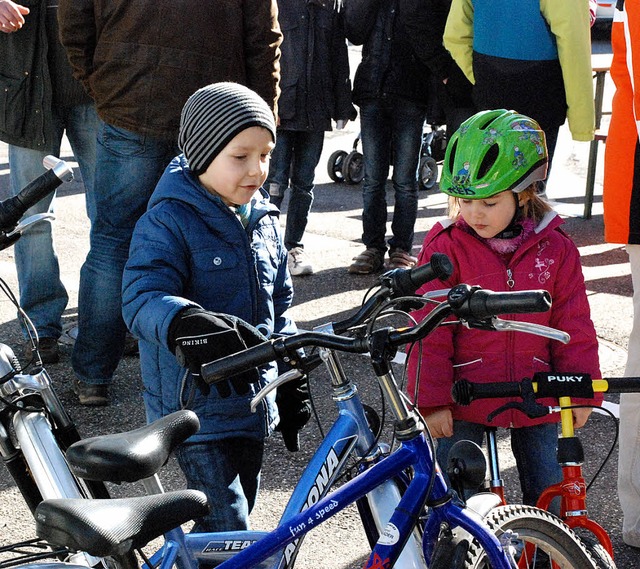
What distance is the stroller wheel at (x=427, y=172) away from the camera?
957cm

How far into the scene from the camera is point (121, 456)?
2.06 metres

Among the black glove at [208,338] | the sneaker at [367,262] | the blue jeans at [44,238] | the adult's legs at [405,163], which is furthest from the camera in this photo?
the sneaker at [367,262]

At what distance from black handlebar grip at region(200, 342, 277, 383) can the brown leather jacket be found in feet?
8.52

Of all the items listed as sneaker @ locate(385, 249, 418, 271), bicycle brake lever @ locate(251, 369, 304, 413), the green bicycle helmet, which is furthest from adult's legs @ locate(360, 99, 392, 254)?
bicycle brake lever @ locate(251, 369, 304, 413)

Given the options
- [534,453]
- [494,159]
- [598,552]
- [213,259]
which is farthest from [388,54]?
[598,552]

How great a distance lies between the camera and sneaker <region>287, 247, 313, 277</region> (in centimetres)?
689

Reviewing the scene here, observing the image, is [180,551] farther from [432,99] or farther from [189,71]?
[432,99]

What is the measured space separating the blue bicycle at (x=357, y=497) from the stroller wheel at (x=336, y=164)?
7.31 m

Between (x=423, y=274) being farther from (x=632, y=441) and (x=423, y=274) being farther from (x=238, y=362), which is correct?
(x=632, y=441)

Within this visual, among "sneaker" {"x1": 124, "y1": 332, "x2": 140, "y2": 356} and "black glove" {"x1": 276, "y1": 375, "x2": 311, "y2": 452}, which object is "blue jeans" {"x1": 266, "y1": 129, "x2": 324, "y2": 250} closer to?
"sneaker" {"x1": 124, "y1": 332, "x2": 140, "y2": 356}

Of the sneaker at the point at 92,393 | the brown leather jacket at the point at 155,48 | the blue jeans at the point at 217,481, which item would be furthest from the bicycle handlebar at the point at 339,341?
the sneaker at the point at 92,393

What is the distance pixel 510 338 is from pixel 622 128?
0.90 metres

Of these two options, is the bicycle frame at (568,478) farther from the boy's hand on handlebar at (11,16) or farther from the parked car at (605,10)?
the parked car at (605,10)

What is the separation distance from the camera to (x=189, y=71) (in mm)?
4496
